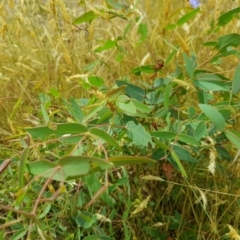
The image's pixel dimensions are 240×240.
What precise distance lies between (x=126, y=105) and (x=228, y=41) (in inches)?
10.8

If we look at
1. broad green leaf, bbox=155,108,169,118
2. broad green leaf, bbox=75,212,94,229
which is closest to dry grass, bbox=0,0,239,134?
broad green leaf, bbox=155,108,169,118

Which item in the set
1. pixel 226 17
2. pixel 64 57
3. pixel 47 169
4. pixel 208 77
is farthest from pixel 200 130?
pixel 64 57

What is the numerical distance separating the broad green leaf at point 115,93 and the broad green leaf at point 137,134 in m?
0.10

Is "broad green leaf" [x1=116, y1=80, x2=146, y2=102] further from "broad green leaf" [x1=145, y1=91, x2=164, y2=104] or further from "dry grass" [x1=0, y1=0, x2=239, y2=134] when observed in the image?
"dry grass" [x1=0, y1=0, x2=239, y2=134]

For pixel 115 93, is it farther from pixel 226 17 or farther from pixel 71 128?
Answer: pixel 226 17

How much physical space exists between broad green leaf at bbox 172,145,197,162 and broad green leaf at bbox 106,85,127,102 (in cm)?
23

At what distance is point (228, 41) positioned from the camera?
1088 mm

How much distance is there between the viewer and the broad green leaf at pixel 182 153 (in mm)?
1078

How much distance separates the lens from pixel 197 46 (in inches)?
71.2

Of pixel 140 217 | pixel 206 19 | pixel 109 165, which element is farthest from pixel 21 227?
pixel 206 19

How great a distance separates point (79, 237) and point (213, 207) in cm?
32

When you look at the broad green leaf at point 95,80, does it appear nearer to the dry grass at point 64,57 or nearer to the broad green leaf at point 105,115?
the broad green leaf at point 105,115

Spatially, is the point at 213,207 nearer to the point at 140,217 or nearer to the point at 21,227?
the point at 140,217

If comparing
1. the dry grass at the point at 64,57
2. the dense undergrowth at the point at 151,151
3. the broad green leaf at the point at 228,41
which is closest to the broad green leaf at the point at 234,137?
the dense undergrowth at the point at 151,151
